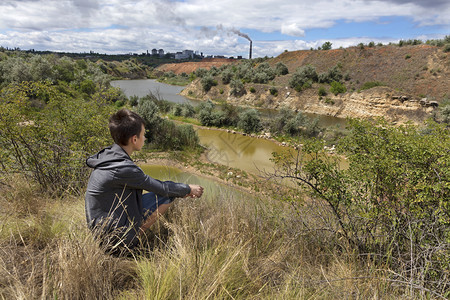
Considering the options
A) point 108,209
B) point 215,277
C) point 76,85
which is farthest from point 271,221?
point 76,85

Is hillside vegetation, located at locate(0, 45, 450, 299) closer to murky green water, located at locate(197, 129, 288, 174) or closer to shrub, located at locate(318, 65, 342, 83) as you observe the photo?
murky green water, located at locate(197, 129, 288, 174)

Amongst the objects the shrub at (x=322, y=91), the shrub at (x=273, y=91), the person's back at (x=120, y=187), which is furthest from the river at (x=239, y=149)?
the shrub at (x=322, y=91)

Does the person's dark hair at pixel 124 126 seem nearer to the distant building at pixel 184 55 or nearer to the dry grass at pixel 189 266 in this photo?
the dry grass at pixel 189 266

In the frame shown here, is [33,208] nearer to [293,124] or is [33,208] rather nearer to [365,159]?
[365,159]

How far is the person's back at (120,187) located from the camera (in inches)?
77.5

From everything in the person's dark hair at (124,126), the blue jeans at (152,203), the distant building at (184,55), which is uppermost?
the distant building at (184,55)

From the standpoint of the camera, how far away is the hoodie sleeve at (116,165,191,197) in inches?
77.6

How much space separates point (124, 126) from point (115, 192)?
56cm

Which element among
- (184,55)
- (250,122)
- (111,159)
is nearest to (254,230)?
(111,159)

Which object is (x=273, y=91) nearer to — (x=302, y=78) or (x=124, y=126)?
(x=302, y=78)

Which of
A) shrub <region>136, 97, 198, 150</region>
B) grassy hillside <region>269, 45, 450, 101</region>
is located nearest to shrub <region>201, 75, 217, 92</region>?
grassy hillside <region>269, 45, 450, 101</region>

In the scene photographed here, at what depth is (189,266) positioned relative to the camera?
5.52ft

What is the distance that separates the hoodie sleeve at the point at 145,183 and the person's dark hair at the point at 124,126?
0.91 feet

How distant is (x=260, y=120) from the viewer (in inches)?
672
